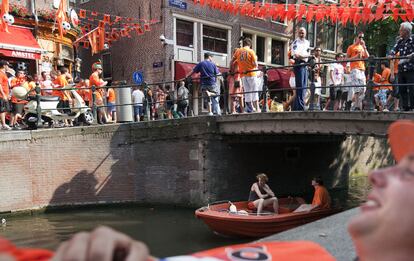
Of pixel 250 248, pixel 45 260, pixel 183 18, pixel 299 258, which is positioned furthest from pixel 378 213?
pixel 183 18

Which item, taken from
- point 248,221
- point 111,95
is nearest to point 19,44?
point 111,95

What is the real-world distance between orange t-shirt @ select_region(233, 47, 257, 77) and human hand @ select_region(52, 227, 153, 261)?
28.7 ft

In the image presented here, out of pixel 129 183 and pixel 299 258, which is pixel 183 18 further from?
pixel 299 258

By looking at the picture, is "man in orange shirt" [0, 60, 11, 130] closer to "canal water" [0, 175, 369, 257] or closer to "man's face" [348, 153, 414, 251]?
"canal water" [0, 175, 369, 257]

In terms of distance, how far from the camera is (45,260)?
0.98m

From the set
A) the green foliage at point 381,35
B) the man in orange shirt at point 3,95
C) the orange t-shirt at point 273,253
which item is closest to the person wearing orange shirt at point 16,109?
the man in orange shirt at point 3,95

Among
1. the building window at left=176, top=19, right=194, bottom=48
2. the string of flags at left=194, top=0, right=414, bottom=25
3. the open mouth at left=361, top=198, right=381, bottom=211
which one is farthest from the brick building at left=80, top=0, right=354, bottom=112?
the open mouth at left=361, top=198, right=381, bottom=211

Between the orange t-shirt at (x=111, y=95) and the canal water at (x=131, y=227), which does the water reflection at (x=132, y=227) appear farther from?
the orange t-shirt at (x=111, y=95)

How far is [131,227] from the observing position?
863 centimetres

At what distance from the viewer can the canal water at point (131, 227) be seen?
7543 mm

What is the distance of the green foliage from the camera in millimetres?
19700

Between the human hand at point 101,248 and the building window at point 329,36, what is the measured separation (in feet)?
79.5

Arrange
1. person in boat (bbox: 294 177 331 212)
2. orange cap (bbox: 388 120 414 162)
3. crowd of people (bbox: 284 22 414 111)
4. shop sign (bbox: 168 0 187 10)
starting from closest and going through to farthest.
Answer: orange cap (bbox: 388 120 414 162), crowd of people (bbox: 284 22 414 111), person in boat (bbox: 294 177 331 212), shop sign (bbox: 168 0 187 10)

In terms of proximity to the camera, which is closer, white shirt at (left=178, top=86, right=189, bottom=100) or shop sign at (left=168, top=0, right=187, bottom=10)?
white shirt at (left=178, top=86, right=189, bottom=100)
